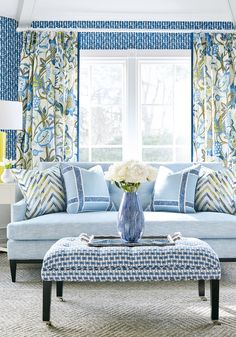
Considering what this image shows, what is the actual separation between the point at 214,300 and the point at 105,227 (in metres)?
1.35

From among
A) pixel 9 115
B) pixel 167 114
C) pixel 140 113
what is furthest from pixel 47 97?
pixel 167 114

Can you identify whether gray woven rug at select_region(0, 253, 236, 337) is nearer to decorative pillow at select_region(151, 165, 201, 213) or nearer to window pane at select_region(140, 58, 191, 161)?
decorative pillow at select_region(151, 165, 201, 213)

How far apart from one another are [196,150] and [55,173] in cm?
202

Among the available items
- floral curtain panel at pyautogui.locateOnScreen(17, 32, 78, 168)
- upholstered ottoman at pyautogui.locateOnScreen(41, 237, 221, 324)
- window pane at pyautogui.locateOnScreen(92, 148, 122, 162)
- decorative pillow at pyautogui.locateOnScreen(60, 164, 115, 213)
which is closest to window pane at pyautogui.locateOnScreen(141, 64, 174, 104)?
window pane at pyautogui.locateOnScreen(92, 148, 122, 162)

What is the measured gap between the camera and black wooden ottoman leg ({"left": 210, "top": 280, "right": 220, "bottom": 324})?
304 centimetres

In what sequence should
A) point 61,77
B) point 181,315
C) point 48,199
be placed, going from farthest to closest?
1. point 61,77
2. point 48,199
3. point 181,315

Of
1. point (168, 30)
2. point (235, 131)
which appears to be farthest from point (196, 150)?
point (168, 30)

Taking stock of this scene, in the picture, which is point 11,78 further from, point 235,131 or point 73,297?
point 73,297

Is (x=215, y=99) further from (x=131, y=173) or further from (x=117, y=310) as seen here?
(x=117, y=310)

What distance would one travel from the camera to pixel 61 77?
20.3 feet

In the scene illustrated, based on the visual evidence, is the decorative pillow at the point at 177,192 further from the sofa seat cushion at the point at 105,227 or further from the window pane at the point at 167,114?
the window pane at the point at 167,114

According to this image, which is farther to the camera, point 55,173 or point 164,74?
point 164,74

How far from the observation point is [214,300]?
3047 millimetres

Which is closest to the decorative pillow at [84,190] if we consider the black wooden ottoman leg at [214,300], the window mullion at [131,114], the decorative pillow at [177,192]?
the decorative pillow at [177,192]
